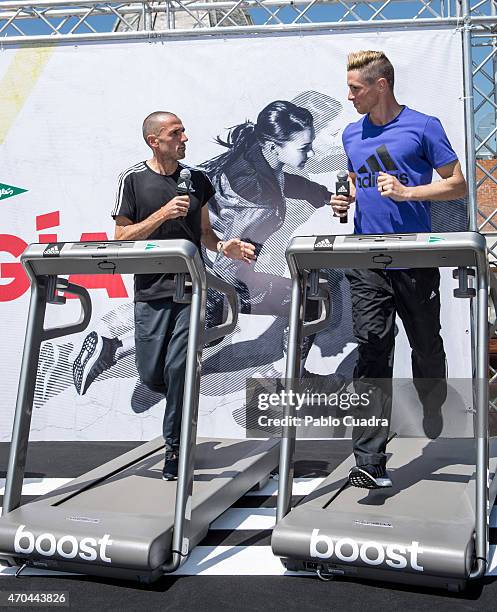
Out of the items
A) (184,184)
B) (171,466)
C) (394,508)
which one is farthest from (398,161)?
(171,466)

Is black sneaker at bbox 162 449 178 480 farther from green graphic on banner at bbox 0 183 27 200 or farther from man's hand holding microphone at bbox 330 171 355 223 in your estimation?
green graphic on banner at bbox 0 183 27 200

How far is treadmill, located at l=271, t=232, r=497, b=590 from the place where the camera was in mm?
2277

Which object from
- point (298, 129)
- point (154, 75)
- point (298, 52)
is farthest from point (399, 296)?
point (154, 75)

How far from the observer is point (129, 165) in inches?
181

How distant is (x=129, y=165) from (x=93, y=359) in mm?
1241

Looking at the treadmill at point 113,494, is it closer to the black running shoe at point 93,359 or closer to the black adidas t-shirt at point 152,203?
the black adidas t-shirt at point 152,203

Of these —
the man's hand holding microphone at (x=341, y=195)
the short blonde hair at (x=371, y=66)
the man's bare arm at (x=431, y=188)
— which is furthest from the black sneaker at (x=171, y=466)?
the short blonde hair at (x=371, y=66)

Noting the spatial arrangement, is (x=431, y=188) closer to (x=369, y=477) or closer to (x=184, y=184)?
(x=184, y=184)

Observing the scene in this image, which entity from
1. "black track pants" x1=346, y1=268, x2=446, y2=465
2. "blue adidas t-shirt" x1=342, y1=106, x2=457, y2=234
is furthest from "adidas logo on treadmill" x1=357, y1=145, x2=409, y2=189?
"black track pants" x1=346, y1=268, x2=446, y2=465

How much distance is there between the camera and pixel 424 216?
11.3 ft

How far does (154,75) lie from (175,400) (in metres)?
2.32

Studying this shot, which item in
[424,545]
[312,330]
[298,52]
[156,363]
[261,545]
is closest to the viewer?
[424,545]

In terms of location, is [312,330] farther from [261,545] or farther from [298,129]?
[298,129]

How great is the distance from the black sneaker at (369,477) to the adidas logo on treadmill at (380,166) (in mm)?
1292
